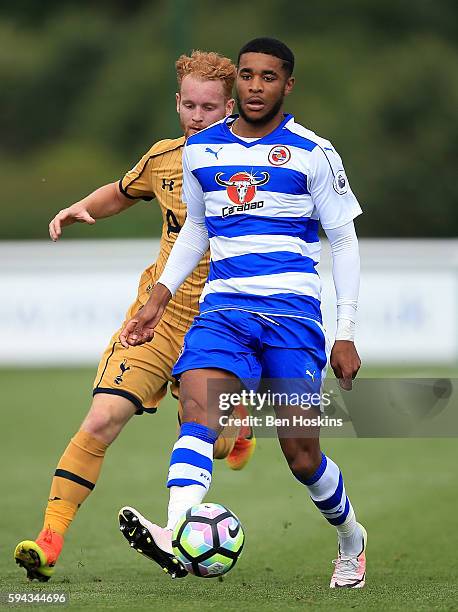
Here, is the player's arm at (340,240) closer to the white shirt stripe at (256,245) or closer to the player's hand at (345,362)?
the player's hand at (345,362)

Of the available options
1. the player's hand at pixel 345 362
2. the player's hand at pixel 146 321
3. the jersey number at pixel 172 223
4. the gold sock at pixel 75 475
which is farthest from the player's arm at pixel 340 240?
the gold sock at pixel 75 475

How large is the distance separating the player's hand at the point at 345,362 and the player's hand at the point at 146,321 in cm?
78

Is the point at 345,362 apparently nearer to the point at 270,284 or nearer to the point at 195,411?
the point at 270,284

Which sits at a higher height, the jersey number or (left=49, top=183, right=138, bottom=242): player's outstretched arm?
(left=49, top=183, right=138, bottom=242): player's outstretched arm

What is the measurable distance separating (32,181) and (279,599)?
23.7 m

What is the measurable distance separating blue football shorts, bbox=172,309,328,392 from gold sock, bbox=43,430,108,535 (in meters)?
0.93

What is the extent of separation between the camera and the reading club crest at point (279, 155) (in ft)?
17.5

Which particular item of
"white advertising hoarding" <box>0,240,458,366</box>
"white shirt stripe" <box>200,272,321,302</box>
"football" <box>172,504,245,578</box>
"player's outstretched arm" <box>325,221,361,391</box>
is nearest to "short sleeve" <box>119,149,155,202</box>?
"white shirt stripe" <box>200,272,321,302</box>

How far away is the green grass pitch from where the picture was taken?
212 inches

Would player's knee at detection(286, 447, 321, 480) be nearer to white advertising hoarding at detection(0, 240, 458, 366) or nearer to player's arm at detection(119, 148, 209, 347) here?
player's arm at detection(119, 148, 209, 347)

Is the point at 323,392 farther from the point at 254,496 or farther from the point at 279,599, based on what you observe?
the point at 254,496

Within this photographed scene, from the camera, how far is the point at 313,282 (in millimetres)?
5430

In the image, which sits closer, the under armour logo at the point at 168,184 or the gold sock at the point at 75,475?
the gold sock at the point at 75,475

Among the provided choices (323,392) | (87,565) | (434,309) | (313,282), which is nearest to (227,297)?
(313,282)
